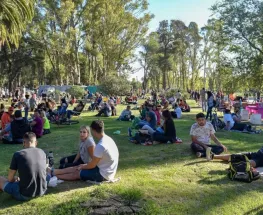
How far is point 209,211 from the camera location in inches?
194

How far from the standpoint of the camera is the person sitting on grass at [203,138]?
7.76 meters

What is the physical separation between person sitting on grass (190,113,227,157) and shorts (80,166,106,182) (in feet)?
9.87

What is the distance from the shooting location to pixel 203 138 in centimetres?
792

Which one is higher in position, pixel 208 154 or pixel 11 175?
pixel 11 175

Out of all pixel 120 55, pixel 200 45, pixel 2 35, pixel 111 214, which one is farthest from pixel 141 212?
pixel 200 45

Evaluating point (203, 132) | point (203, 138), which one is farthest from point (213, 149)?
point (203, 132)

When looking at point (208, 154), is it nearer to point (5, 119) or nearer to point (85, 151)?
point (85, 151)

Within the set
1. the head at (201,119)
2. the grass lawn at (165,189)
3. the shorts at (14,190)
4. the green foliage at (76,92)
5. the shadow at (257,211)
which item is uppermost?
the green foliage at (76,92)

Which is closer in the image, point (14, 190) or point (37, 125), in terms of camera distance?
point (14, 190)

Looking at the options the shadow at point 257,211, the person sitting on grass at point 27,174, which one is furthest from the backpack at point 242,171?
the person sitting on grass at point 27,174

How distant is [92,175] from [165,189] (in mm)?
1274

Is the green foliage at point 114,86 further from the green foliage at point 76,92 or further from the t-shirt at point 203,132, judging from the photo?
the t-shirt at point 203,132

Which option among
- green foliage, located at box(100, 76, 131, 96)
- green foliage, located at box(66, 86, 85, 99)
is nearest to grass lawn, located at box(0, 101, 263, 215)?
green foliage, located at box(66, 86, 85, 99)

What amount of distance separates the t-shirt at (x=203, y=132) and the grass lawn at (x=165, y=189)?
471 mm
